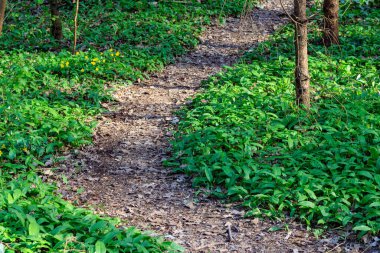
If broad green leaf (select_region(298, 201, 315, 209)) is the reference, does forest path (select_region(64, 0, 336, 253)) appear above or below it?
below

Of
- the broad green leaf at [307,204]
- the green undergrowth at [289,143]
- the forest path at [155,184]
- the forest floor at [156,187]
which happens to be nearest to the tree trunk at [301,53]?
the green undergrowth at [289,143]

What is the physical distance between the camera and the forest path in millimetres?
4777

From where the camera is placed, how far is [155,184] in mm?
5848

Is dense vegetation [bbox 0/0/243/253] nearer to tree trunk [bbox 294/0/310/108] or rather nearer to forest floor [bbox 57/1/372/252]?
forest floor [bbox 57/1/372/252]

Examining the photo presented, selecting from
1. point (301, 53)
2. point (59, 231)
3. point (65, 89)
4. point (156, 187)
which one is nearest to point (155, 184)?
point (156, 187)

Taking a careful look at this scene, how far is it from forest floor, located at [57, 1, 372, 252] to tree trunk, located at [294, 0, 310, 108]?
29.6 inches

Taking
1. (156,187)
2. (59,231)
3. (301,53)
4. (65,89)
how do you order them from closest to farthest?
(59,231) < (156,187) < (301,53) < (65,89)

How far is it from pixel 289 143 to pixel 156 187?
5.47ft

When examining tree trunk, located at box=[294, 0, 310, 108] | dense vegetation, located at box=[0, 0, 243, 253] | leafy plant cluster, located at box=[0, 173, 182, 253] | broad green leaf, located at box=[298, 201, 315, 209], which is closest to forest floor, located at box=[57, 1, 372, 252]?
broad green leaf, located at box=[298, 201, 315, 209]

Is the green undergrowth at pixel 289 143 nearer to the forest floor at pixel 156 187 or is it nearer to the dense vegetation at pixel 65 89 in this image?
the forest floor at pixel 156 187

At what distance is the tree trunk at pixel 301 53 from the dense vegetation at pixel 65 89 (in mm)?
2859

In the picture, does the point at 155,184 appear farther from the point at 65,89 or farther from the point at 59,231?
the point at 65,89

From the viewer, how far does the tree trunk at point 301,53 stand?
21.7 feet

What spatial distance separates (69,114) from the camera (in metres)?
7.29
